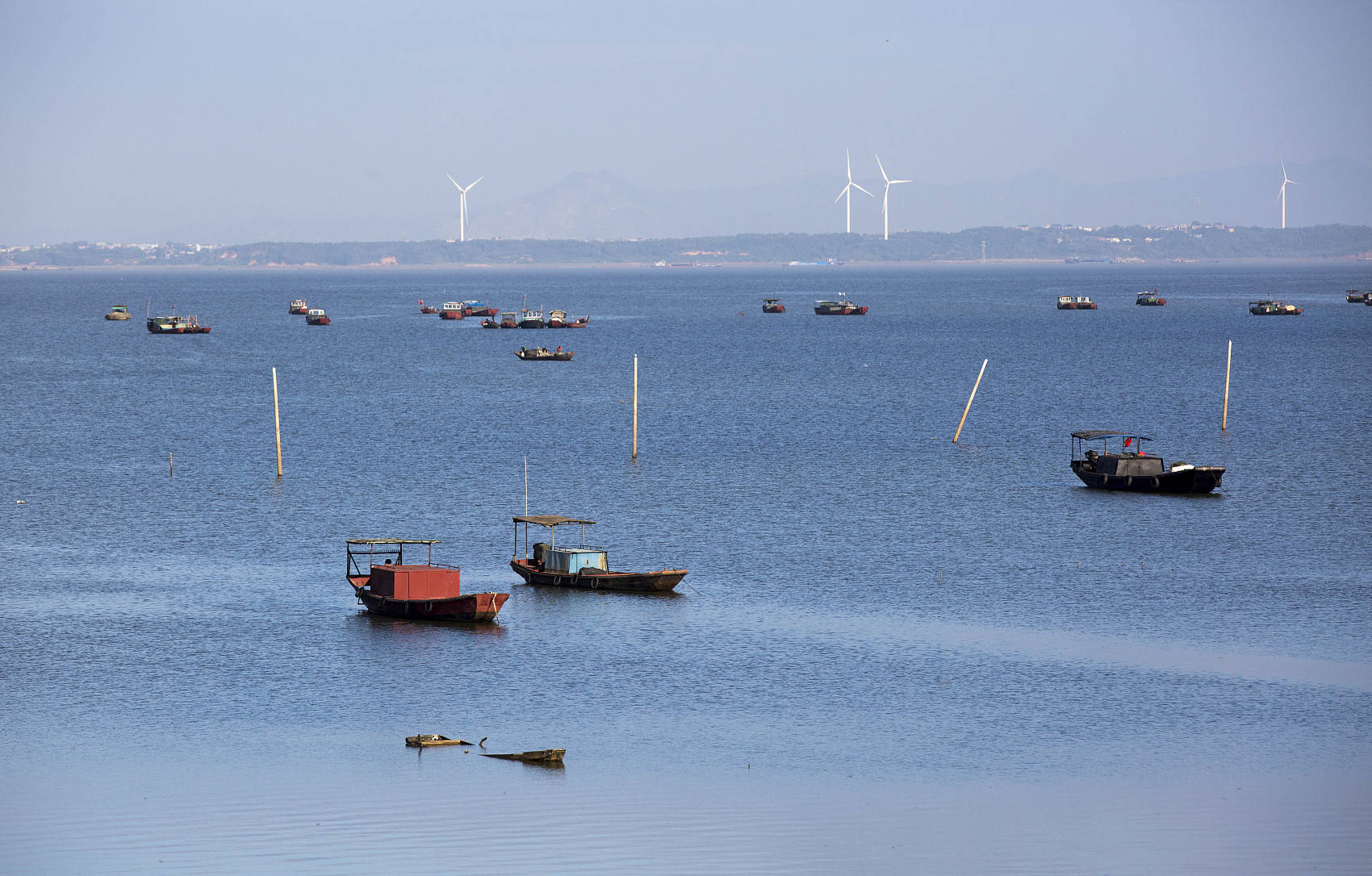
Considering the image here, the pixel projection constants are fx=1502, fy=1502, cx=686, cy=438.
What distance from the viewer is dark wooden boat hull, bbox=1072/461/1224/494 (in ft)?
311

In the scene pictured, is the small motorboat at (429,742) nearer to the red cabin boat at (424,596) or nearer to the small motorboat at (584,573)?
the red cabin boat at (424,596)

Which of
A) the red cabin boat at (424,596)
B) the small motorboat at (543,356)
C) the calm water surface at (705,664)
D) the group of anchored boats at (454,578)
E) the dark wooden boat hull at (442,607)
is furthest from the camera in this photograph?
the small motorboat at (543,356)

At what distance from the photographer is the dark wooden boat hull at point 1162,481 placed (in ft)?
311

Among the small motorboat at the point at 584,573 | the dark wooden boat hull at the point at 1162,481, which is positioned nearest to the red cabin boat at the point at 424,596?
the small motorboat at the point at 584,573

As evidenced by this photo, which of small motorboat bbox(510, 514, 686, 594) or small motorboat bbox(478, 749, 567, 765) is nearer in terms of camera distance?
small motorboat bbox(478, 749, 567, 765)

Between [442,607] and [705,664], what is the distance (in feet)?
42.7

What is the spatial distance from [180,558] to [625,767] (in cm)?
3844

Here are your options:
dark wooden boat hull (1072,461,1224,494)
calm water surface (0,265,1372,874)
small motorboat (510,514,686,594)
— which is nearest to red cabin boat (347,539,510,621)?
calm water surface (0,265,1372,874)

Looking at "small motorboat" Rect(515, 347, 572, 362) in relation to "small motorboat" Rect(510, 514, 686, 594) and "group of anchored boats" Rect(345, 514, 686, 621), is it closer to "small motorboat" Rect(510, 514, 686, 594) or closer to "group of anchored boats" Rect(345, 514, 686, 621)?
"group of anchored boats" Rect(345, 514, 686, 621)

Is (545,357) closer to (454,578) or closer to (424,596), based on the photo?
(454,578)

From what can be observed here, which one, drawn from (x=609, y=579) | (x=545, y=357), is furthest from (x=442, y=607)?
(x=545, y=357)

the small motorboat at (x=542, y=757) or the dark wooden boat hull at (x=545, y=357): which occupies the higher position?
the dark wooden boat hull at (x=545, y=357)

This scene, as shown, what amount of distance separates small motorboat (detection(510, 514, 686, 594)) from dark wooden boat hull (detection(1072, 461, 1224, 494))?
3796 centimetres

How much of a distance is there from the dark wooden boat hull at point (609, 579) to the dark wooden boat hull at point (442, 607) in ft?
19.0
